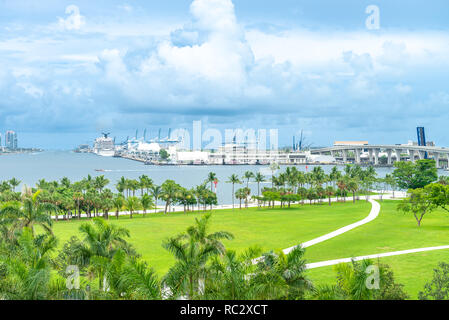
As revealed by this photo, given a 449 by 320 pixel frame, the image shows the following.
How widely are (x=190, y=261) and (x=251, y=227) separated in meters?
40.0

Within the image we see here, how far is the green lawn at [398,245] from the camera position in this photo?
95.6ft

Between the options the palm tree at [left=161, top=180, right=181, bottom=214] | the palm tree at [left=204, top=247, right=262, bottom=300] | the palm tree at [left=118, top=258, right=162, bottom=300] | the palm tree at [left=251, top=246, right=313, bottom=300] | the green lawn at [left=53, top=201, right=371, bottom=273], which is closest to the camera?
the palm tree at [left=118, top=258, right=162, bottom=300]

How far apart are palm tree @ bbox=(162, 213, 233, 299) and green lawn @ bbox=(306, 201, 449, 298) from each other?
447 inches

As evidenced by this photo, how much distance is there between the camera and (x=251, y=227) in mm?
55781

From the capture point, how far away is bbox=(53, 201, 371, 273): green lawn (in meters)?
42.3

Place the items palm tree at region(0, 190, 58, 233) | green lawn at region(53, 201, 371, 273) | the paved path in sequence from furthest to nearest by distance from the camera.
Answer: green lawn at region(53, 201, 371, 273)
the paved path
palm tree at region(0, 190, 58, 233)

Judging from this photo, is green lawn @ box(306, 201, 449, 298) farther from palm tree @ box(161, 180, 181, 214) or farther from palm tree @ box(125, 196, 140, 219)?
palm tree @ box(125, 196, 140, 219)

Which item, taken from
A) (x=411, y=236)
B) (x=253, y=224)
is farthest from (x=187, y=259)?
(x=253, y=224)

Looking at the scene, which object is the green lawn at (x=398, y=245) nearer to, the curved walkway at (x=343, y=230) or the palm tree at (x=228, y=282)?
the curved walkway at (x=343, y=230)

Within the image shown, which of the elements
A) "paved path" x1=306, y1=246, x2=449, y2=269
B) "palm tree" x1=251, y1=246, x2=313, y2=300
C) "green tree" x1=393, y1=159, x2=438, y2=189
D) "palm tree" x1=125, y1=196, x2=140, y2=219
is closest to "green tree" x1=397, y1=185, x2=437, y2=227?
"paved path" x1=306, y1=246, x2=449, y2=269

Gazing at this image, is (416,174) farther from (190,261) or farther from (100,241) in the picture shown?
(190,261)

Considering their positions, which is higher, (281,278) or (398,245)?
(281,278)

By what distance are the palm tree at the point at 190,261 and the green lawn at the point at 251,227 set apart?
44.7 feet

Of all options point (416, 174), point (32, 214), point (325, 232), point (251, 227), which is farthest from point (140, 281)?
point (416, 174)
